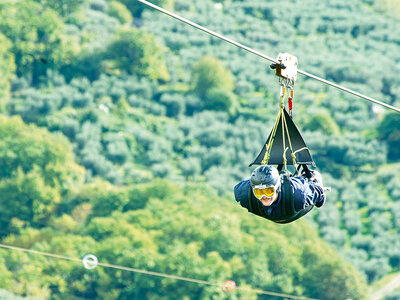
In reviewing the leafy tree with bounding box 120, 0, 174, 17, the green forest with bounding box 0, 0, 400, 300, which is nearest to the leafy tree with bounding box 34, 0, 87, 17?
the green forest with bounding box 0, 0, 400, 300

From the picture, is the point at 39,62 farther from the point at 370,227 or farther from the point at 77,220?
the point at 370,227

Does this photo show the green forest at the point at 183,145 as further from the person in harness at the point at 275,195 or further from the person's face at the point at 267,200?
the person's face at the point at 267,200

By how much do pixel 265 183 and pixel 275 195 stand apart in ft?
0.73

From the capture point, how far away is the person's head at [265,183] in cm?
782

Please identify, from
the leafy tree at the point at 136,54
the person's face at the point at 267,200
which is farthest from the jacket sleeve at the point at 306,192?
the leafy tree at the point at 136,54

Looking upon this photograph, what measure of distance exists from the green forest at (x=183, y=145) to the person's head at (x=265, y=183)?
38890 mm

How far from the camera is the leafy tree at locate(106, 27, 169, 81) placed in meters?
84.2

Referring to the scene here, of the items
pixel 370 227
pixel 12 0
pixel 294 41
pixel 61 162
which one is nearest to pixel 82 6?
Answer: pixel 12 0

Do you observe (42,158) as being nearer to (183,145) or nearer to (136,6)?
(183,145)

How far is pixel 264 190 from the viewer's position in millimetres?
7891

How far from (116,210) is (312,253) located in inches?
525

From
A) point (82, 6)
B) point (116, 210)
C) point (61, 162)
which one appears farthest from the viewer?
point (82, 6)

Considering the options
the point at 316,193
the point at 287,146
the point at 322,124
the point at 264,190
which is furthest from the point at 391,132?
the point at 264,190

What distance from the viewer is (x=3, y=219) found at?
206 feet
